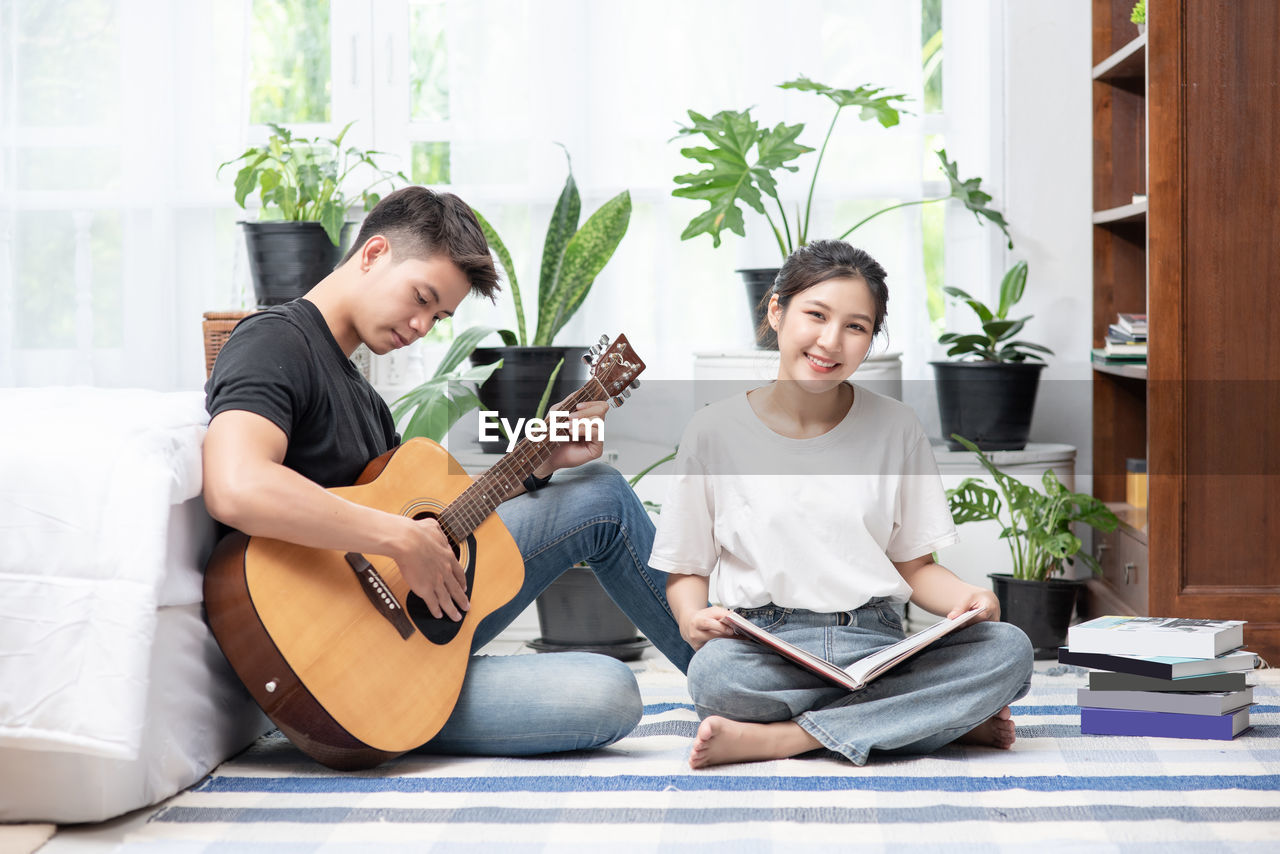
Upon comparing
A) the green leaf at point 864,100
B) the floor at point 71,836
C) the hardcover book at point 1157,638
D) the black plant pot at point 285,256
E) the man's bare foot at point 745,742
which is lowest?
the floor at point 71,836

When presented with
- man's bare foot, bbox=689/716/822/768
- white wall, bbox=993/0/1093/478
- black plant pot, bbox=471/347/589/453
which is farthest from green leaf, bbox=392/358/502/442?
white wall, bbox=993/0/1093/478

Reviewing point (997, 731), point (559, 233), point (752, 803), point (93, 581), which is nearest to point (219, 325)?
point (559, 233)

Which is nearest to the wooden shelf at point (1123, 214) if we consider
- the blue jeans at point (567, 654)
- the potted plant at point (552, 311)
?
the potted plant at point (552, 311)

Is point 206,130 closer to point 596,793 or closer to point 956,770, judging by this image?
point 596,793

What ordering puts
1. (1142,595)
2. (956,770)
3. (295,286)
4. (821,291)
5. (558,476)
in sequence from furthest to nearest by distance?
(295,286) < (1142,595) < (558,476) < (821,291) < (956,770)

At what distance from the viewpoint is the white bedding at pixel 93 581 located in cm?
126

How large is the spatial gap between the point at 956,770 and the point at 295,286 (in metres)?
1.83

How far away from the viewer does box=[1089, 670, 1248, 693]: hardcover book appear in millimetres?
1673

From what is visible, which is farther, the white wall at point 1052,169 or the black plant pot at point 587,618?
the white wall at point 1052,169

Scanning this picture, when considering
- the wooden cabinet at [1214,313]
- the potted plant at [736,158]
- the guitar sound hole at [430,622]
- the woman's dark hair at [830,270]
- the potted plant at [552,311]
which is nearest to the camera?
the guitar sound hole at [430,622]

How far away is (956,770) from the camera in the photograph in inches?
59.4

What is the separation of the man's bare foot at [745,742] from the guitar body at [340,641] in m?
0.33

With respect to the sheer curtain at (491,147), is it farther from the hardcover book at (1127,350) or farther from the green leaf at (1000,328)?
the hardcover book at (1127,350)

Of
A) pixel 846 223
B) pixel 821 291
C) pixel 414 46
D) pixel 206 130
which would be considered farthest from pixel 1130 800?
pixel 206 130
